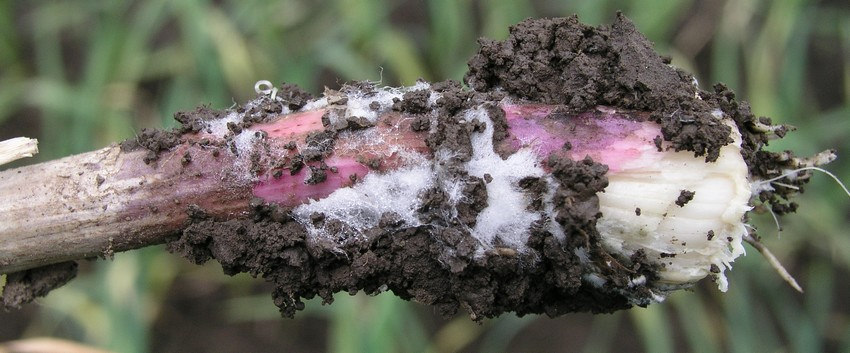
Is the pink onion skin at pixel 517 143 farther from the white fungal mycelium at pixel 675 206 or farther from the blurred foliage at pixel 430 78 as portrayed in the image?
the blurred foliage at pixel 430 78

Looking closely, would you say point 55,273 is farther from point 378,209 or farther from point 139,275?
point 139,275

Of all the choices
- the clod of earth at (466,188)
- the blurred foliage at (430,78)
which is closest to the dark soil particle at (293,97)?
the clod of earth at (466,188)

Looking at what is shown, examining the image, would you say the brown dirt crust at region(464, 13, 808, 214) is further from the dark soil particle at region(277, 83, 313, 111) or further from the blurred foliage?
the blurred foliage

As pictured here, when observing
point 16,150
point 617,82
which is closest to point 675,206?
point 617,82

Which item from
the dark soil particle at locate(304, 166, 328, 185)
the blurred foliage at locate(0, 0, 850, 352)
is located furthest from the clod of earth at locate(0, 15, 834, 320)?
the blurred foliage at locate(0, 0, 850, 352)

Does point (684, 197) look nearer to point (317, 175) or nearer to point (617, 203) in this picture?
point (617, 203)
